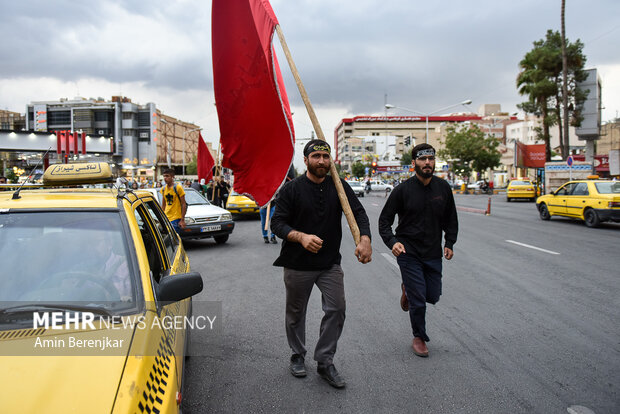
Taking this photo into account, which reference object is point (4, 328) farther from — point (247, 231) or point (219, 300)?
point (247, 231)

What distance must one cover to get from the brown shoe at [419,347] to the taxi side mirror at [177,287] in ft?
7.96

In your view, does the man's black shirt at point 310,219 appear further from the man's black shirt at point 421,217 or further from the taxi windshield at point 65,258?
the taxi windshield at point 65,258

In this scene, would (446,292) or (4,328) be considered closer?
(4,328)

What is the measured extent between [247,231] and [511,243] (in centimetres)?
782

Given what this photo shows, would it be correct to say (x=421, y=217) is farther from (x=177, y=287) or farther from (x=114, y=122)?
(x=114, y=122)

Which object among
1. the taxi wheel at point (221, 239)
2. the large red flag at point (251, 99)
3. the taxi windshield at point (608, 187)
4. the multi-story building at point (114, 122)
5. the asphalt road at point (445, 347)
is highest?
the multi-story building at point (114, 122)

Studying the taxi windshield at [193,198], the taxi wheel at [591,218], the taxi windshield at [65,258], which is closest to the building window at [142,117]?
the taxi windshield at [193,198]

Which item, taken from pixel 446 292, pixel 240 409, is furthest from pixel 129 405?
pixel 446 292

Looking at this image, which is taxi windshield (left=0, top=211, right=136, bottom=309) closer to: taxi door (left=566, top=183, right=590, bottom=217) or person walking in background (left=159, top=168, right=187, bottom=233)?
person walking in background (left=159, top=168, right=187, bottom=233)

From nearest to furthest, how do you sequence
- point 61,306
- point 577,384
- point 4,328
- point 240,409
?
point 4,328, point 61,306, point 240,409, point 577,384

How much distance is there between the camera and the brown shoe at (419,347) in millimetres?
4168

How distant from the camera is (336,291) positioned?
3602 millimetres

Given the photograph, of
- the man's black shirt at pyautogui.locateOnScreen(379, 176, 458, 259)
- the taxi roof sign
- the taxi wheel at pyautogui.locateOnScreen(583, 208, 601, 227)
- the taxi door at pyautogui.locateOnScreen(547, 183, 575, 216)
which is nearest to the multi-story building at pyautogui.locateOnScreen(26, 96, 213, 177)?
the taxi door at pyautogui.locateOnScreen(547, 183, 575, 216)

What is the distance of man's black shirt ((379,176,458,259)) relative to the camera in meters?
4.27
